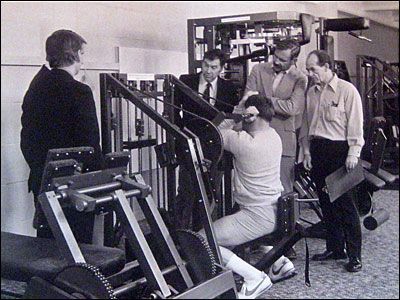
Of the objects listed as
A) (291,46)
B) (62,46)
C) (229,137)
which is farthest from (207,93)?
(62,46)

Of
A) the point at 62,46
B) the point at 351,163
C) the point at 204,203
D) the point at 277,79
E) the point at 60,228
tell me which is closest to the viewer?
the point at 62,46

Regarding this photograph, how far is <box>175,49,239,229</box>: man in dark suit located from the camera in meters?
1.52

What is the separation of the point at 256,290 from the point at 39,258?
0.50m

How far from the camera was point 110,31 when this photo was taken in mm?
1062

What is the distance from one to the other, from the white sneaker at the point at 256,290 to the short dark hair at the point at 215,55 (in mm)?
553

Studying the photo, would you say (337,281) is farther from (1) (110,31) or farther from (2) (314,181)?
(1) (110,31)

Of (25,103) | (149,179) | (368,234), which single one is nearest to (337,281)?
(368,234)

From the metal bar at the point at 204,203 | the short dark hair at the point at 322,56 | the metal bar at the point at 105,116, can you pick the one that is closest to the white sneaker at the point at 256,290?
the metal bar at the point at 204,203

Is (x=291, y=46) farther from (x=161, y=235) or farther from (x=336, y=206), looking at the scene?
(x=161, y=235)

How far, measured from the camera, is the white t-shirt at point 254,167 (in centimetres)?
150

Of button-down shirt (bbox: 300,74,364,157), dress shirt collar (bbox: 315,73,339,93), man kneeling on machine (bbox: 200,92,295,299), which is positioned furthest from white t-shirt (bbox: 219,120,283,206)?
dress shirt collar (bbox: 315,73,339,93)

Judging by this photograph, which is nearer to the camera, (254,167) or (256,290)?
(256,290)

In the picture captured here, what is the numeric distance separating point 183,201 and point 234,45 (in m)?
0.48

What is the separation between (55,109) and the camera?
1111 mm
